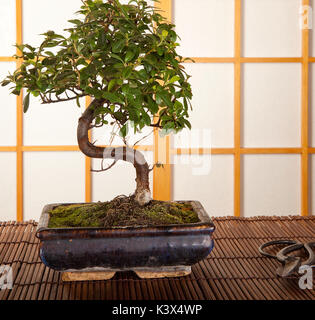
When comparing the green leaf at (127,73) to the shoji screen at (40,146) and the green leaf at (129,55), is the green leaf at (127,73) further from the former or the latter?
the shoji screen at (40,146)

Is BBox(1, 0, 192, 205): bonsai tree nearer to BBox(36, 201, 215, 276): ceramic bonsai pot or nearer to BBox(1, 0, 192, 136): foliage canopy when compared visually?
BBox(1, 0, 192, 136): foliage canopy

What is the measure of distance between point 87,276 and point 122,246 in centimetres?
12


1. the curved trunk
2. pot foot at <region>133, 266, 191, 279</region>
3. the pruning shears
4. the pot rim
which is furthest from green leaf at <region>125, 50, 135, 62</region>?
the pruning shears

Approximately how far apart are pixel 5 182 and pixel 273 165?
166cm

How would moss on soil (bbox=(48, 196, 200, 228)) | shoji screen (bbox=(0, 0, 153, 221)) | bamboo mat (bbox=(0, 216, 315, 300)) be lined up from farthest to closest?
shoji screen (bbox=(0, 0, 153, 221))
moss on soil (bbox=(48, 196, 200, 228))
bamboo mat (bbox=(0, 216, 315, 300))

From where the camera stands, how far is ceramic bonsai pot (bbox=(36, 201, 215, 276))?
110 cm

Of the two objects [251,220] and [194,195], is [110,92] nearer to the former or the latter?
[251,220]

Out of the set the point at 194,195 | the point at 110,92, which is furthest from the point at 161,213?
the point at 194,195

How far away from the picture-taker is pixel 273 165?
307cm

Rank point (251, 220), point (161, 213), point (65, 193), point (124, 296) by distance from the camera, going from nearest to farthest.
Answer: point (124, 296) → point (161, 213) → point (251, 220) → point (65, 193)

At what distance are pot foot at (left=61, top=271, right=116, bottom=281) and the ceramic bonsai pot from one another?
0.01 metres

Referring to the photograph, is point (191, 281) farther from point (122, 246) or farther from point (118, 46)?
point (118, 46)

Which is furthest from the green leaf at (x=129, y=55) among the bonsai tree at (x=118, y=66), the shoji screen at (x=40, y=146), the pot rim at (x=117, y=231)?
the shoji screen at (x=40, y=146)

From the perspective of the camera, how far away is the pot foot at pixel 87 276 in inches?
45.3
